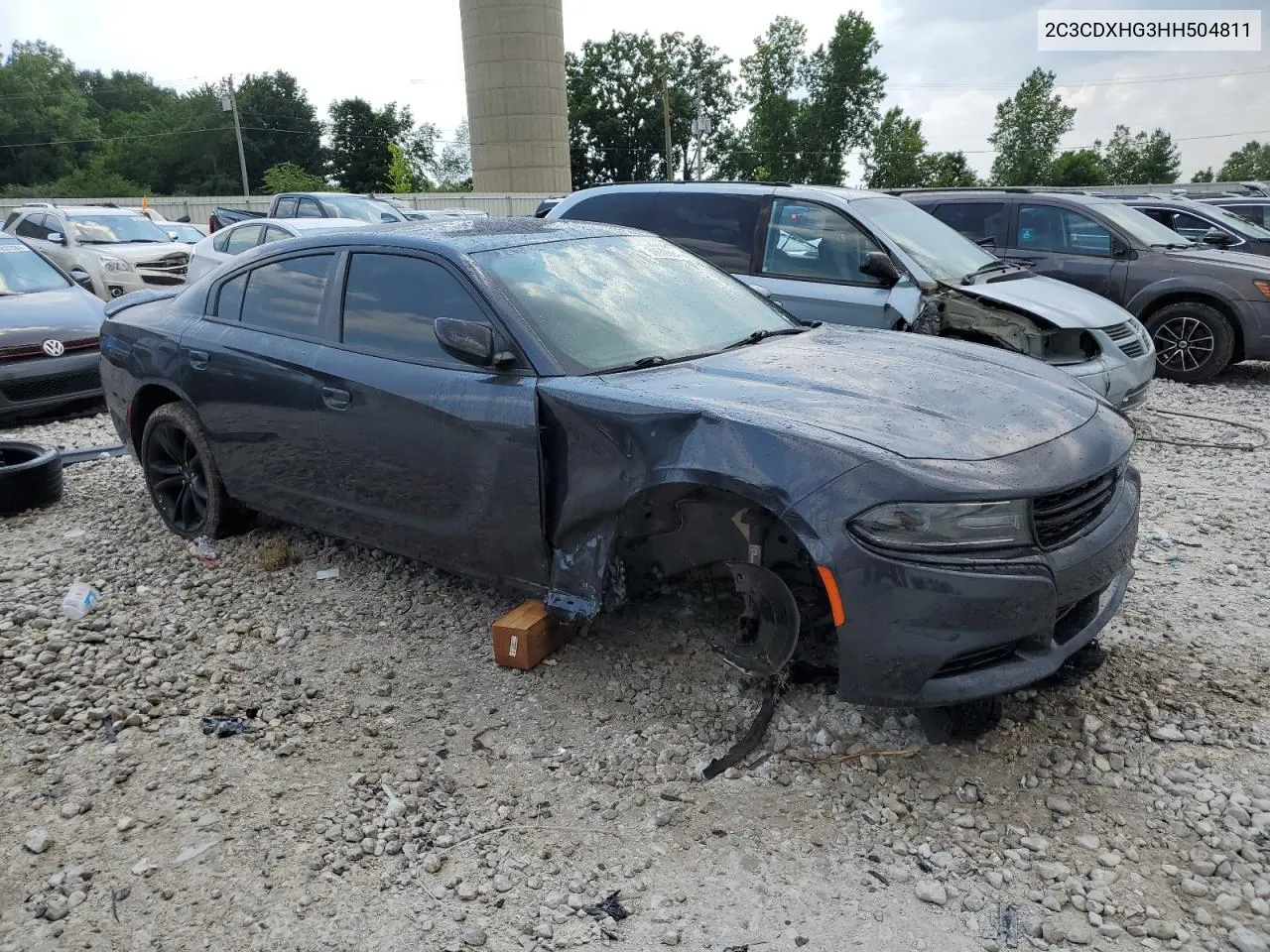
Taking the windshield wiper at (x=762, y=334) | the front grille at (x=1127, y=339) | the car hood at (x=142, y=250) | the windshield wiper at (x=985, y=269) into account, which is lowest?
the front grille at (x=1127, y=339)

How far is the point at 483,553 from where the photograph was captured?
3.70 metres

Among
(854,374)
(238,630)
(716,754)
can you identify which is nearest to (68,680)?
(238,630)

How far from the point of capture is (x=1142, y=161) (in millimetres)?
66875

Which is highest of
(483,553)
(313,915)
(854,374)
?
(854,374)

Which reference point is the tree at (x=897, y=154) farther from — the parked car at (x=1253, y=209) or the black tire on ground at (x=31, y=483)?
the black tire on ground at (x=31, y=483)

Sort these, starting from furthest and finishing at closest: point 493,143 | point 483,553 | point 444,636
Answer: point 493,143, point 444,636, point 483,553

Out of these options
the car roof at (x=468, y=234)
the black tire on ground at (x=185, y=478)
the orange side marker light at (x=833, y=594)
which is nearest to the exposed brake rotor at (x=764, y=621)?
the orange side marker light at (x=833, y=594)

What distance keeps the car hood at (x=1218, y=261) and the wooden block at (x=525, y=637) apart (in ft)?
25.7

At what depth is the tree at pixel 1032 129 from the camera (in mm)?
67375

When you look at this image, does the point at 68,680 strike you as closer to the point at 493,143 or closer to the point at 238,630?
the point at 238,630

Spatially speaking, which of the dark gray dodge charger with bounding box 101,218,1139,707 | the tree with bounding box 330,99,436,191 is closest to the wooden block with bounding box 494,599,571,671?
the dark gray dodge charger with bounding box 101,218,1139,707

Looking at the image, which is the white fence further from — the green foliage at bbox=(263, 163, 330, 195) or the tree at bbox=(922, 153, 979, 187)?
the tree at bbox=(922, 153, 979, 187)

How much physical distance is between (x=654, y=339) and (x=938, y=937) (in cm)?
226

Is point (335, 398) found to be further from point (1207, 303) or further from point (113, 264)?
point (113, 264)
